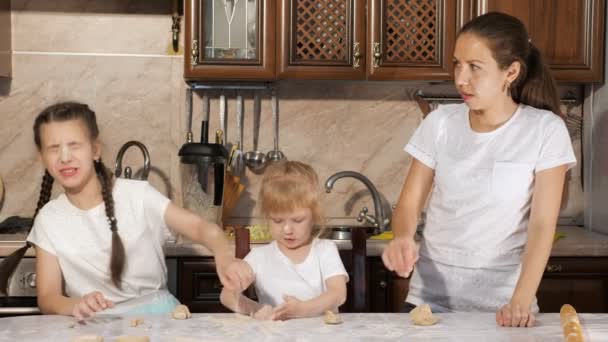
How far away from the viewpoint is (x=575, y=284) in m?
2.76

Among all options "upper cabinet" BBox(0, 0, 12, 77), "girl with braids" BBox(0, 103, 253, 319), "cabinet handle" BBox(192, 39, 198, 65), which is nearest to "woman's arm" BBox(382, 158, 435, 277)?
"girl with braids" BBox(0, 103, 253, 319)

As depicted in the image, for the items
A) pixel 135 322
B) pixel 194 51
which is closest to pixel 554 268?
pixel 194 51

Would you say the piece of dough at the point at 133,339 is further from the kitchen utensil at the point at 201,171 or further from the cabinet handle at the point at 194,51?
the cabinet handle at the point at 194,51

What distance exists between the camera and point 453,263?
1.86 m

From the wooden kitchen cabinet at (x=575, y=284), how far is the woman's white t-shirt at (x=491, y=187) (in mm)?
974

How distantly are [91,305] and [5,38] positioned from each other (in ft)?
5.96

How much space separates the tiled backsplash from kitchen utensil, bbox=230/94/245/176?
32 millimetres

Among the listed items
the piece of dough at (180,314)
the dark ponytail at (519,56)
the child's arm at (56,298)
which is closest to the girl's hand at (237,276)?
the piece of dough at (180,314)

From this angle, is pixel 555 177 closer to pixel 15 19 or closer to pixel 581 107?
pixel 581 107

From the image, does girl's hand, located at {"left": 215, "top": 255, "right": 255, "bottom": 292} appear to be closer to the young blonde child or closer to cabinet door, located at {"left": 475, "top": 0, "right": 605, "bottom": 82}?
the young blonde child

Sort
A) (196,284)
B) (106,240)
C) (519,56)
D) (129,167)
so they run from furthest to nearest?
(129,167)
(196,284)
(106,240)
(519,56)

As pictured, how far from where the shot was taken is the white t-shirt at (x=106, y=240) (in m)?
1.93

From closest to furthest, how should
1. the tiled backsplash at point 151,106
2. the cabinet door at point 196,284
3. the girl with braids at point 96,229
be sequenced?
1. the girl with braids at point 96,229
2. the cabinet door at point 196,284
3. the tiled backsplash at point 151,106

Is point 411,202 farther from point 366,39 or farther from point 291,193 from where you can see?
point 366,39
